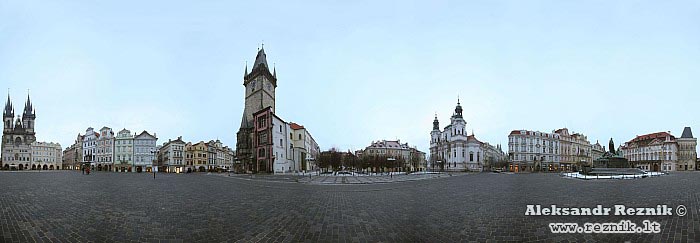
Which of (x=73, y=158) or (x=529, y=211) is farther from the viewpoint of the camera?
(x=73, y=158)

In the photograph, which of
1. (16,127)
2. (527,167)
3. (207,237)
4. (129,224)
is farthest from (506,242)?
(16,127)

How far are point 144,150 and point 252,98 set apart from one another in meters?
40.3

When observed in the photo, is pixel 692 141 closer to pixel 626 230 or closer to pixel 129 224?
pixel 626 230

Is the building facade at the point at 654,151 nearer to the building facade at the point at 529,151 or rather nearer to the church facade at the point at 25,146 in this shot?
the building facade at the point at 529,151

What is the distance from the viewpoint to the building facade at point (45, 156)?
12875cm

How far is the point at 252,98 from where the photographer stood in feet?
255

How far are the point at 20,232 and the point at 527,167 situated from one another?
4557 inches

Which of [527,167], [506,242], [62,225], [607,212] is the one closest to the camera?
[506,242]

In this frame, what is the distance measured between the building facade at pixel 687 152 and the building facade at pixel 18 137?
20279cm

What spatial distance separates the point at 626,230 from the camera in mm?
8930

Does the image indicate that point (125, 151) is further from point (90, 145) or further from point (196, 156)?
point (90, 145)

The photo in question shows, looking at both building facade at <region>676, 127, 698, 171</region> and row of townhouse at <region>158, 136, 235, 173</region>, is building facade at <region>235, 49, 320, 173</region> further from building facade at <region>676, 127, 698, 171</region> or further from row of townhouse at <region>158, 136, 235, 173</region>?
building facade at <region>676, 127, 698, 171</region>

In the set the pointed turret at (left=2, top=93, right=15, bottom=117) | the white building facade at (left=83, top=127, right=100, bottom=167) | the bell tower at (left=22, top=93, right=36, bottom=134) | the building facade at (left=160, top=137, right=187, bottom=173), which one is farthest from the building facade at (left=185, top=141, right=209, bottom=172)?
the pointed turret at (left=2, top=93, right=15, bottom=117)

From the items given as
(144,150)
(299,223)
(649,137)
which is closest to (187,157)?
(144,150)
